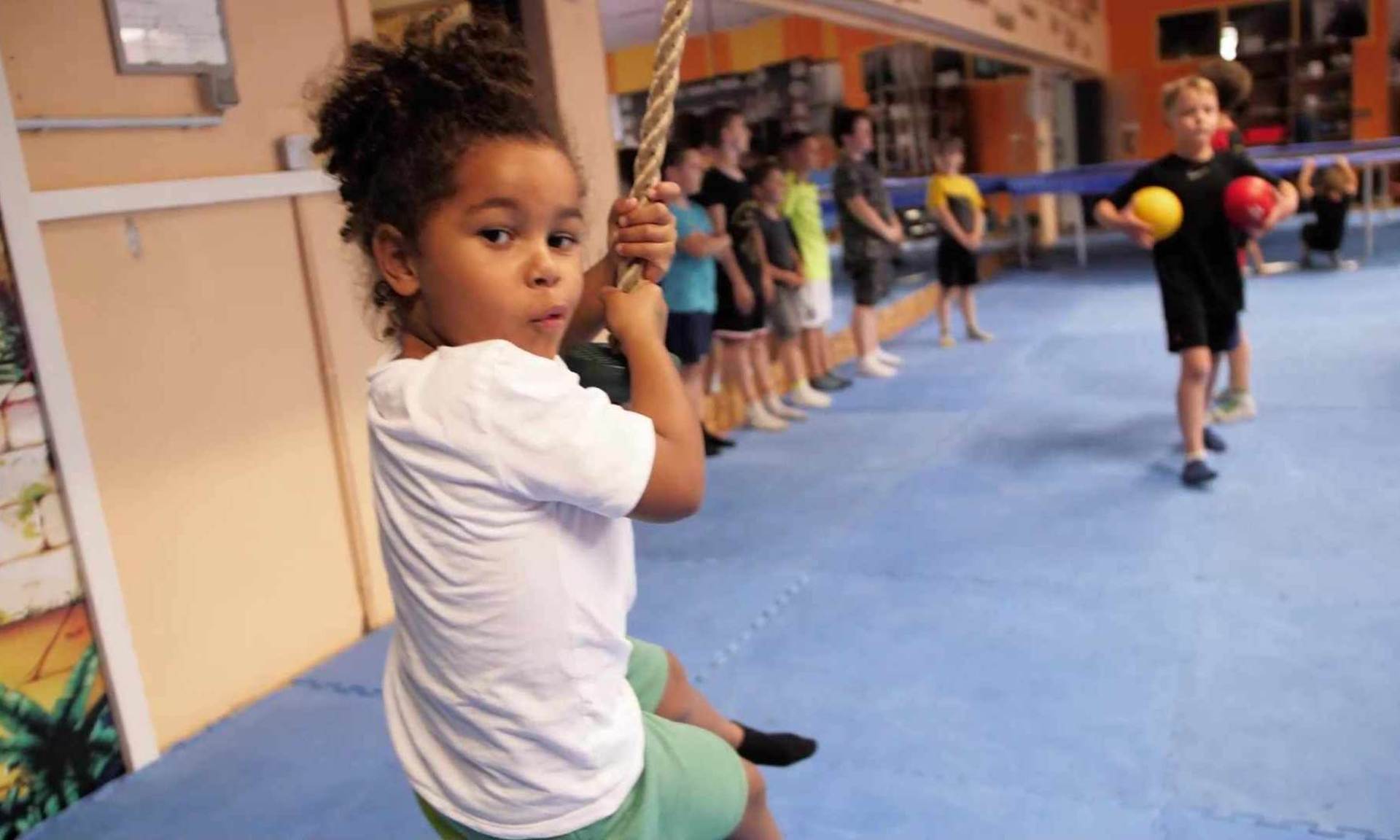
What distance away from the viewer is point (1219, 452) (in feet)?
13.4

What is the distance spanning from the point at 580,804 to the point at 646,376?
17.8 inches

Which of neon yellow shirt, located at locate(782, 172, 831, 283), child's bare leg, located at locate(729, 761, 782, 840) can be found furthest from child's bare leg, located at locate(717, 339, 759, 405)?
child's bare leg, located at locate(729, 761, 782, 840)

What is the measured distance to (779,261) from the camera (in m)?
5.39

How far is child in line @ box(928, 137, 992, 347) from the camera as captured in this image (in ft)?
21.3

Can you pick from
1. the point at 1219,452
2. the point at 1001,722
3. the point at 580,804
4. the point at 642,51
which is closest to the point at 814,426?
the point at 1219,452

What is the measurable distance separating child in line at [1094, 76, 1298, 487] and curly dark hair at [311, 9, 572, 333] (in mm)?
3076

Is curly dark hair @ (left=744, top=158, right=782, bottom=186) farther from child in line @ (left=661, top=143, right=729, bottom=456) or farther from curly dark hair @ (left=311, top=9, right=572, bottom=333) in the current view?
curly dark hair @ (left=311, top=9, right=572, bottom=333)

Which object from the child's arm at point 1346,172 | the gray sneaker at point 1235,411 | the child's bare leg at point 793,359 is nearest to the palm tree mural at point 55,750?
the child's bare leg at point 793,359

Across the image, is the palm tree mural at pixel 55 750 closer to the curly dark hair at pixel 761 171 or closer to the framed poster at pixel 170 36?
the framed poster at pixel 170 36

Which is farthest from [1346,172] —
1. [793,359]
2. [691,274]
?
[691,274]

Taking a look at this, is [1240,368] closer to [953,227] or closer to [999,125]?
[953,227]

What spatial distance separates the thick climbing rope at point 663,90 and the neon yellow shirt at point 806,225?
4.58 m

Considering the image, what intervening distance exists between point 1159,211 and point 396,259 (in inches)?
128

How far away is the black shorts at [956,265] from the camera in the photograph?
6555mm
